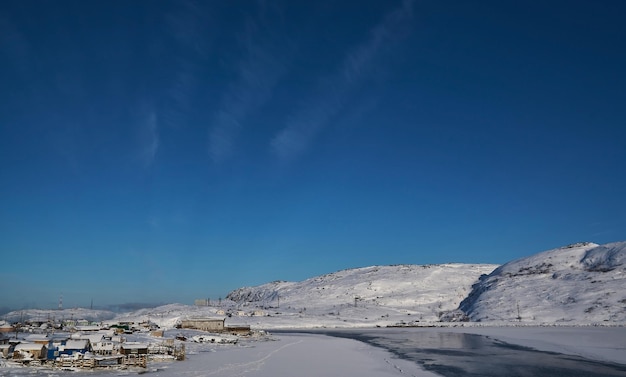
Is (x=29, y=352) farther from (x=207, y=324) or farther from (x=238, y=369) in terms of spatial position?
(x=207, y=324)

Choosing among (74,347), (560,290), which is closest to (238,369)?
(74,347)

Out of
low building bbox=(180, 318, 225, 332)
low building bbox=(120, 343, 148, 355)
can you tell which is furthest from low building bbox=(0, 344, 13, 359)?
low building bbox=(180, 318, 225, 332)

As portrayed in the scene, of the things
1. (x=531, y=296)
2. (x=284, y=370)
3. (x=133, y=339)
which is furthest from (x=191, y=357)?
(x=531, y=296)

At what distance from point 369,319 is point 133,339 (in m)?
106

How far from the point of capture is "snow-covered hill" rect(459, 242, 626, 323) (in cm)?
11956

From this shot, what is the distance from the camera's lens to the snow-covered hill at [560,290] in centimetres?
11956

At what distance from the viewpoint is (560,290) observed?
142500 millimetres

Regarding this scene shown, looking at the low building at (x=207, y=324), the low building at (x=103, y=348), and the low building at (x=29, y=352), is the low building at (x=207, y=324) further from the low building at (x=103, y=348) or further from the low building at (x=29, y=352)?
the low building at (x=29, y=352)

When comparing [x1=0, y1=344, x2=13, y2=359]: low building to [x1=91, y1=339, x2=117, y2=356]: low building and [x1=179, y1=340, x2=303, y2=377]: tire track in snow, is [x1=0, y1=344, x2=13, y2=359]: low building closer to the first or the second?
[x1=91, y1=339, x2=117, y2=356]: low building

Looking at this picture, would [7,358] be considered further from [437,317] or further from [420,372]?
[437,317]

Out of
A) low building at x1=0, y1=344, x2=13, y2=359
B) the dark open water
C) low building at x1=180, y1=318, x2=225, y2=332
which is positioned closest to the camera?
the dark open water

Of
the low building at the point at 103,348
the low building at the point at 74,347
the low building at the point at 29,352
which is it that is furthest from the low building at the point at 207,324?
the low building at the point at 29,352

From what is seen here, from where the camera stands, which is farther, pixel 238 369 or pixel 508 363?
pixel 508 363

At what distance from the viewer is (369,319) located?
155 metres
